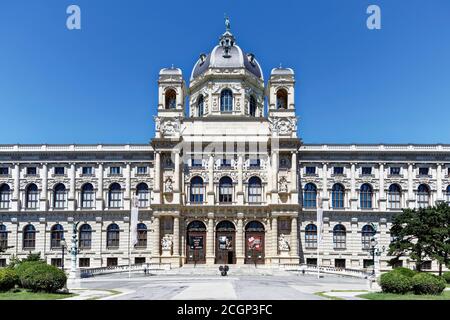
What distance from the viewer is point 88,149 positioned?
74438mm

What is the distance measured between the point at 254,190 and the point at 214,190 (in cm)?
559

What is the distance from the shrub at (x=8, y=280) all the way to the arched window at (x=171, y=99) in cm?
4936

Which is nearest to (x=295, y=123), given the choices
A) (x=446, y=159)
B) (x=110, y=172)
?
(x=446, y=159)

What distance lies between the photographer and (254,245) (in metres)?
71.2

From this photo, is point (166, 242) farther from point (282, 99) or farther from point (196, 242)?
point (282, 99)

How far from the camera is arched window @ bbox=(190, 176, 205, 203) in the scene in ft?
238

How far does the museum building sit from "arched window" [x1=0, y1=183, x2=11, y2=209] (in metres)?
0.15

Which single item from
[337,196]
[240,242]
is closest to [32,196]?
[240,242]

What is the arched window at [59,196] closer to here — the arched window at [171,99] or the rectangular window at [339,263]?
the arched window at [171,99]

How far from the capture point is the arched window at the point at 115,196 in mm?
73875

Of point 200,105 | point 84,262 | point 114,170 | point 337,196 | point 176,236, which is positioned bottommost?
point 84,262
